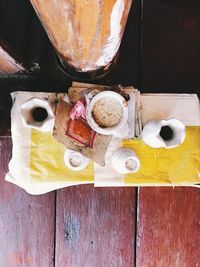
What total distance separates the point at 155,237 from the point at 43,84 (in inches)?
25.5

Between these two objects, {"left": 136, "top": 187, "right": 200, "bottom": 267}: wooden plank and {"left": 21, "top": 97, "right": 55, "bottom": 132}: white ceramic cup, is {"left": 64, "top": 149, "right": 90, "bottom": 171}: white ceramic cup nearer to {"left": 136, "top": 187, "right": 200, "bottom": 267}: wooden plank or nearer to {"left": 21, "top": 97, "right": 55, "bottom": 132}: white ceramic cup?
{"left": 21, "top": 97, "right": 55, "bottom": 132}: white ceramic cup

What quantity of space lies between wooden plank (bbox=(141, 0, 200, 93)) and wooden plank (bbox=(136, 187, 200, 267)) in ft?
1.18

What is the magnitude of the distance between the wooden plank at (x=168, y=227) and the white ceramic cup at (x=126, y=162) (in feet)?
1.06

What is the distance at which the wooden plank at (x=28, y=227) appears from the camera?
1.55 metres

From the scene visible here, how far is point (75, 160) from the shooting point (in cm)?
126

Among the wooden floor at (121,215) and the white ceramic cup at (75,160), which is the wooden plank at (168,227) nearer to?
the wooden floor at (121,215)

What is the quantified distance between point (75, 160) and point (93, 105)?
184 millimetres

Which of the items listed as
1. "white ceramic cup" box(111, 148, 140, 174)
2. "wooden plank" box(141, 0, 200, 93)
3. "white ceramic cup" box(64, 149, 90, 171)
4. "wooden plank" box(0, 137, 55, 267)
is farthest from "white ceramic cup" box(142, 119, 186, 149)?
"wooden plank" box(0, 137, 55, 267)

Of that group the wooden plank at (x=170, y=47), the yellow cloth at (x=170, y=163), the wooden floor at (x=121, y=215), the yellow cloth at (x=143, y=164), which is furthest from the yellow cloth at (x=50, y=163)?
the wooden plank at (x=170, y=47)

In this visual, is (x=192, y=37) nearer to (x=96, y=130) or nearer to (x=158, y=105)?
(x=158, y=105)

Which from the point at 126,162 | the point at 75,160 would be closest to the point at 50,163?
the point at 75,160

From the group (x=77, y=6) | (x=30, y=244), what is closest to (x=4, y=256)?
(x=30, y=244)

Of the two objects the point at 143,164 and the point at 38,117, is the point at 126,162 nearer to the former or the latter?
the point at 143,164

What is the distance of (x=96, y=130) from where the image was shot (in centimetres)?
117
